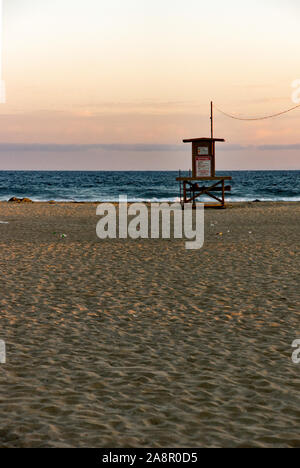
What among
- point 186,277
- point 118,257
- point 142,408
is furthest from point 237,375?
point 118,257

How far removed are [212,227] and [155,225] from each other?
272 centimetres

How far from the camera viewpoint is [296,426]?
195 inches

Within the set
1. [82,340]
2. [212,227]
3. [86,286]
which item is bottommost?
[82,340]

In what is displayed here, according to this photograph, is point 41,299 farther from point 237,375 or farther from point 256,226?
point 256,226

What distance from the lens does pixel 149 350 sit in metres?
7.12

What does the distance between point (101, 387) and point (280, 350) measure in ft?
8.50

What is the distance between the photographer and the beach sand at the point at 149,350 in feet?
16.1

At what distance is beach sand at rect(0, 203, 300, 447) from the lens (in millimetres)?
4914

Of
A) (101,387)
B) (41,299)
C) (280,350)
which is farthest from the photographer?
(41,299)

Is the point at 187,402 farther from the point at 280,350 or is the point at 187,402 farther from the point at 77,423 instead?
the point at 280,350

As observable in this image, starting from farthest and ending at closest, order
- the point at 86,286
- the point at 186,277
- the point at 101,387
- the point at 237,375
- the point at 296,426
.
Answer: the point at 186,277 < the point at 86,286 < the point at 237,375 < the point at 101,387 < the point at 296,426

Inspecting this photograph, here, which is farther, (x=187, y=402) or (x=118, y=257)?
(x=118, y=257)

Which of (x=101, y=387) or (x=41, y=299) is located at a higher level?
(x=41, y=299)

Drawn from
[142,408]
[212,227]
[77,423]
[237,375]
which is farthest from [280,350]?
[212,227]
